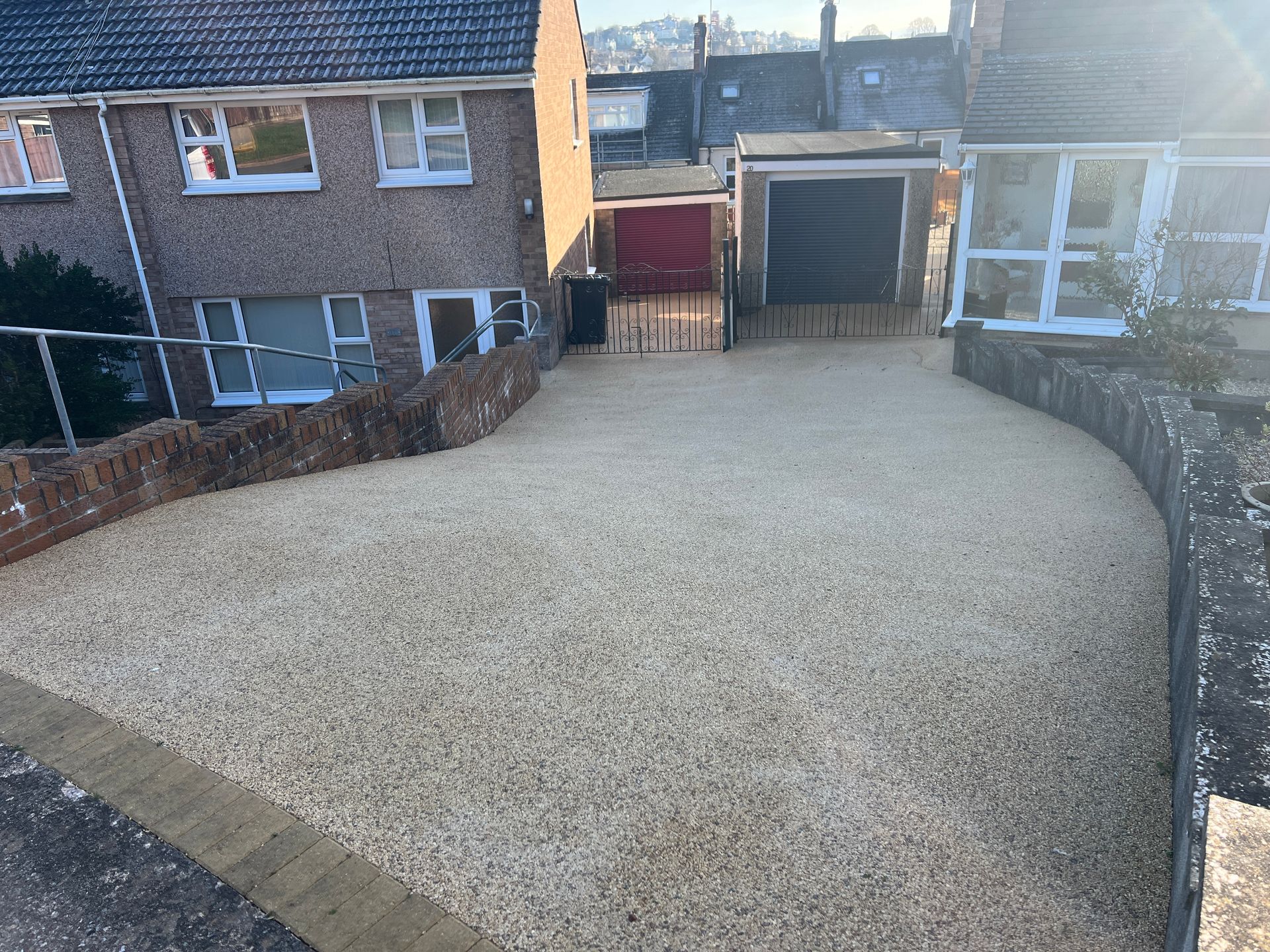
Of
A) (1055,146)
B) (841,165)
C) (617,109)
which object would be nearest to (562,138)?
(841,165)

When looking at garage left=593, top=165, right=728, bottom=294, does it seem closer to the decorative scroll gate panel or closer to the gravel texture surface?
the decorative scroll gate panel

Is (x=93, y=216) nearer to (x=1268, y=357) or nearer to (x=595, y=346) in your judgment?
(x=595, y=346)

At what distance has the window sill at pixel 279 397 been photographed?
14.8 metres

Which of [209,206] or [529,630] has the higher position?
[209,206]

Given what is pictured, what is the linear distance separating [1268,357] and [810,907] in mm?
9964

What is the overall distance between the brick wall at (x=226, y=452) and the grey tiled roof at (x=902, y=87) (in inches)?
1056

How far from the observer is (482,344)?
1445 cm

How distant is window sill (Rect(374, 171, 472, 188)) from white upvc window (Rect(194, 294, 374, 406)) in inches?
77.1

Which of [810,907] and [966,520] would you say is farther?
[966,520]

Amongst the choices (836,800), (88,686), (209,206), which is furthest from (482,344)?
(836,800)

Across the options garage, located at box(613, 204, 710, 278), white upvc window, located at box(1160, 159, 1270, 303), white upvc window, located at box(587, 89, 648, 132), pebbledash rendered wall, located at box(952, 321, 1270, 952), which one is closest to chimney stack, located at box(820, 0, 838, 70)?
white upvc window, located at box(587, 89, 648, 132)

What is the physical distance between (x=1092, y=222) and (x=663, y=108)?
21459 millimetres

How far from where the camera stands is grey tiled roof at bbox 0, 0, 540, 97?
1257 centimetres

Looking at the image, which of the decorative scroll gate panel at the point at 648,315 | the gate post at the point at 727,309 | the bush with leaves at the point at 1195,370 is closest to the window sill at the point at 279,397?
the decorative scroll gate panel at the point at 648,315
